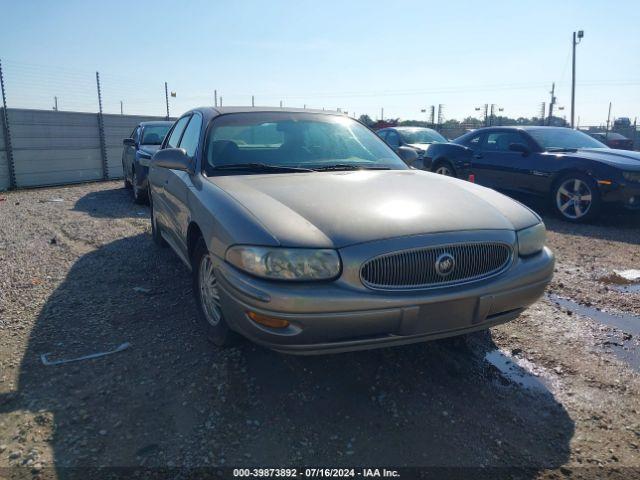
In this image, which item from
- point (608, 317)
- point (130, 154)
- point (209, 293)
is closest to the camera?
point (209, 293)

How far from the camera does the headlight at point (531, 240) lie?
→ 277 cm

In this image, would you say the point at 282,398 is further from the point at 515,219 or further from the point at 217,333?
the point at 515,219

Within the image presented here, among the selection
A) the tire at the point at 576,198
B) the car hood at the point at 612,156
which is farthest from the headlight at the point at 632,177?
the tire at the point at 576,198

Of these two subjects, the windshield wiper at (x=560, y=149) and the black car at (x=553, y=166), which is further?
the windshield wiper at (x=560, y=149)

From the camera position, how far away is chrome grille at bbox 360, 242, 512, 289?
2359mm

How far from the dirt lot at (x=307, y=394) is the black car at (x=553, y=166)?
10.1 feet

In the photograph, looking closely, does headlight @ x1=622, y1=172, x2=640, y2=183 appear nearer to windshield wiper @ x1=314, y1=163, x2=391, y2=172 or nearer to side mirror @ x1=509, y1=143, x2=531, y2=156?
side mirror @ x1=509, y1=143, x2=531, y2=156

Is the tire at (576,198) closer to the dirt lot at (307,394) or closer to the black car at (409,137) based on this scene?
the dirt lot at (307,394)

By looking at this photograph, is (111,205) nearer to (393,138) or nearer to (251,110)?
(251,110)

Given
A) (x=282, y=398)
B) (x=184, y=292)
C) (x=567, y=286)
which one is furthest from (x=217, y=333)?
(x=567, y=286)

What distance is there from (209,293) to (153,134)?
282 inches

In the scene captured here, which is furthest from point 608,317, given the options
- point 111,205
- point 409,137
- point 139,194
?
point 409,137

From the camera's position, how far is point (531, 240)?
9.29 feet

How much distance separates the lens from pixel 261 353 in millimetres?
3107
